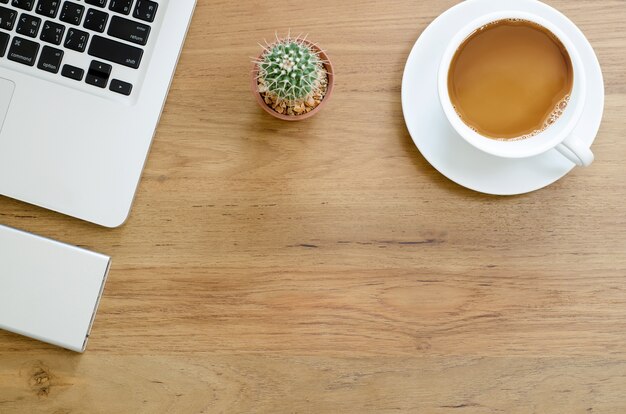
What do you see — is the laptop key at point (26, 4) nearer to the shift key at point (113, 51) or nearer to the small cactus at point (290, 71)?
the shift key at point (113, 51)

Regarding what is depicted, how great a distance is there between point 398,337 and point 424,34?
1.23 ft

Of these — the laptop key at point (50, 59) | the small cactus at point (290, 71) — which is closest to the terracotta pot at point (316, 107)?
the small cactus at point (290, 71)

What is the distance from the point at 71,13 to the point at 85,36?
1.3 inches

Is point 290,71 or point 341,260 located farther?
point 341,260

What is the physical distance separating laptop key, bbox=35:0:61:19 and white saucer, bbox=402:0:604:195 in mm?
425

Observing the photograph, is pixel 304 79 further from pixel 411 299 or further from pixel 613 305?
pixel 613 305

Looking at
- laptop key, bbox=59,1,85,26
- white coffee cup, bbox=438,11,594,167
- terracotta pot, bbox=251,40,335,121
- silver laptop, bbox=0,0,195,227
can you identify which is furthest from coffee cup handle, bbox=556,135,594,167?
laptop key, bbox=59,1,85,26

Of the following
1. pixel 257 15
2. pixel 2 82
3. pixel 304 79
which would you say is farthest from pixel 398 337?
pixel 2 82

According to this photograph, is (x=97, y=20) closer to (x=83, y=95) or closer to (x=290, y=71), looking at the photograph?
(x=83, y=95)

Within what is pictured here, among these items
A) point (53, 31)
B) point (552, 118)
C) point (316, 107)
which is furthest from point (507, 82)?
point (53, 31)

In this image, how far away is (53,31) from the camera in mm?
756

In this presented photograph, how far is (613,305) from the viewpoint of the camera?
79cm

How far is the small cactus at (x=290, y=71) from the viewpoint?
687 millimetres

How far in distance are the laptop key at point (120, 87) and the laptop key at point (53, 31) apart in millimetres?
82
